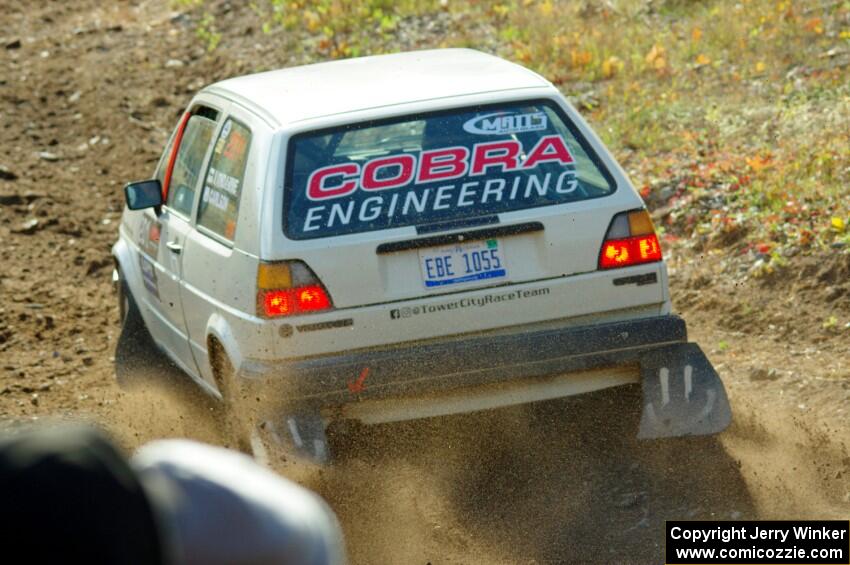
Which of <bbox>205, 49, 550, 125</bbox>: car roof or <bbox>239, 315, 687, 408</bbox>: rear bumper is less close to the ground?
<bbox>205, 49, 550, 125</bbox>: car roof

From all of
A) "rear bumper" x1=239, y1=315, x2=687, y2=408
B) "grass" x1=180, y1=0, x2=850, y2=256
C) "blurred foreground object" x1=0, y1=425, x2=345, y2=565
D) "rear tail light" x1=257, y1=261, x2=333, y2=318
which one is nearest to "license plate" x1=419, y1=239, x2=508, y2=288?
"rear bumper" x1=239, y1=315, x2=687, y2=408

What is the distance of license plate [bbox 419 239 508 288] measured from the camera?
543 cm

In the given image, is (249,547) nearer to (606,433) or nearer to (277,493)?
(277,493)

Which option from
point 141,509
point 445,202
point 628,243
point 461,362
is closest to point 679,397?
point 628,243

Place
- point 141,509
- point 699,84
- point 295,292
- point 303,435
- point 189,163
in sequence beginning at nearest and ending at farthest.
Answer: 1. point 141,509
2. point 303,435
3. point 295,292
4. point 189,163
5. point 699,84

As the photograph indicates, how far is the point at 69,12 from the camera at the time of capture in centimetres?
1975

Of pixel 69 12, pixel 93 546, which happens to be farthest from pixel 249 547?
pixel 69 12

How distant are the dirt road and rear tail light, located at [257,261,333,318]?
2.13ft

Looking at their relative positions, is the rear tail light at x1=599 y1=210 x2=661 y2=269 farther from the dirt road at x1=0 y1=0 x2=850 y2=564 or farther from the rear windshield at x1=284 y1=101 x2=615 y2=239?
the dirt road at x1=0 y1=0 x2=850 y2=564

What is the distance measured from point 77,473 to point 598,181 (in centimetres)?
446

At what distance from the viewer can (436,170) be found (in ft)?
18.4

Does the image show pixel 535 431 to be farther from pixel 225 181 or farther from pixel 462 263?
pixel 225 181

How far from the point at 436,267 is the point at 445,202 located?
29 centimetres

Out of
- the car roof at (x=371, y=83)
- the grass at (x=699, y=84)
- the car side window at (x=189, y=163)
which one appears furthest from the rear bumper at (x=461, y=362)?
the grass at (x=699, y=84)
